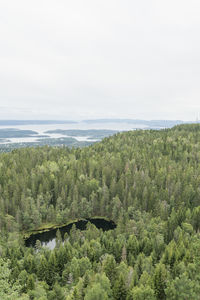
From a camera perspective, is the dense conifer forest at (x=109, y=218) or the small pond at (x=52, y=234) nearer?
the dense conifer forest at (x=109, y=218)

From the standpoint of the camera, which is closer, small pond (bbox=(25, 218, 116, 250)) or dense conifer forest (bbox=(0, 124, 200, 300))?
dense conifer forest (bbox=(0, 124, 200, 300))

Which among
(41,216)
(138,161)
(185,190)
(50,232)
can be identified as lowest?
(50,232)

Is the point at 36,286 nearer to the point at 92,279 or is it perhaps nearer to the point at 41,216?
the point at 92,279

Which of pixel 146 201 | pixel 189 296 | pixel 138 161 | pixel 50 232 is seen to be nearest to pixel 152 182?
pixel 146 201

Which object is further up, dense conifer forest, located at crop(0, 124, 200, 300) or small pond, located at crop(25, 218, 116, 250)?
dense conifer forest, located at crop(0, 124, 200, 300)

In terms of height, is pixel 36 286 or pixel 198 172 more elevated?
pixel 198 172

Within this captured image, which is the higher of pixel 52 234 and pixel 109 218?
pixel 109 218

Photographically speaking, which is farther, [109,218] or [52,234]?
[109,218]

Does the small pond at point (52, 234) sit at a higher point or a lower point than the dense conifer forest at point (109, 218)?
lower
